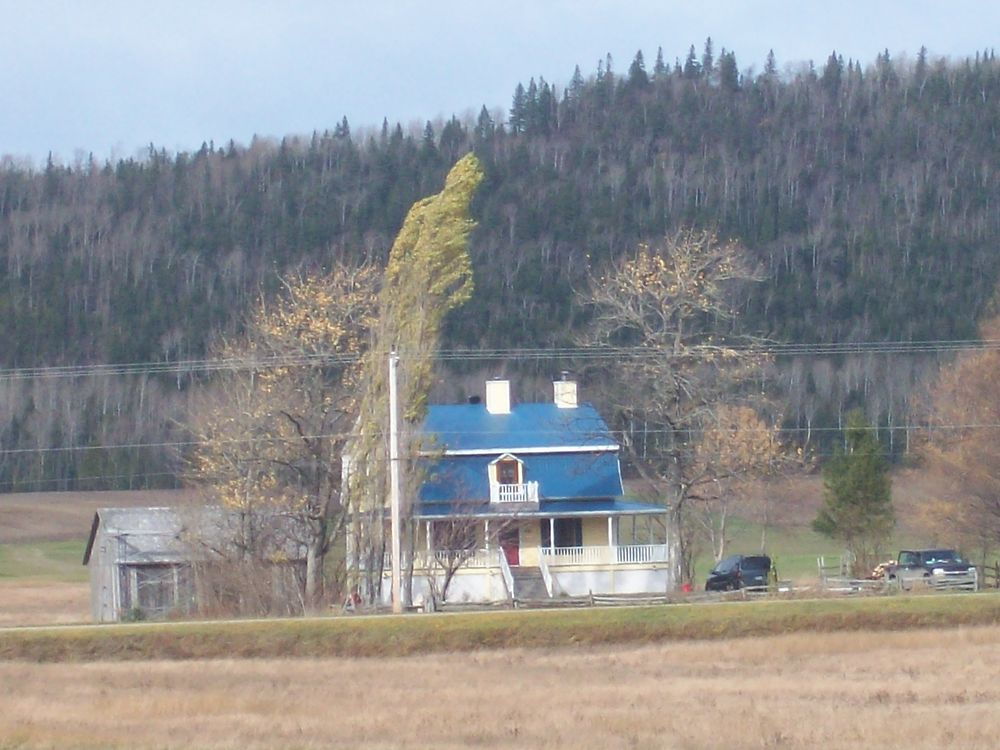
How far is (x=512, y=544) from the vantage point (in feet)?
169

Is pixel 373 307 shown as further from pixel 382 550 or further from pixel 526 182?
pixel 526 182

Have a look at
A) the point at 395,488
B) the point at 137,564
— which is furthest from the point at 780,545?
the point at 395,488

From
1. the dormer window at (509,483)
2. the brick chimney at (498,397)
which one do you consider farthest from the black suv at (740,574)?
the brick chimney at (498,397)

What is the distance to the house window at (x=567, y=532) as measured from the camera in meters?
51.8

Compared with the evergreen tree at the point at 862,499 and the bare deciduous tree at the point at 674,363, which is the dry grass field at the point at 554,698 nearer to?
the bare deciduous tree at the point at 674,363

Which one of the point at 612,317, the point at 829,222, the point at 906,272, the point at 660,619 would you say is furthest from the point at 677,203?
the point at 660,619

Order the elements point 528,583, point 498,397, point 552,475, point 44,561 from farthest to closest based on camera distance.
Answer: point 44,561
point 498,397
point 552,475
point 528,583

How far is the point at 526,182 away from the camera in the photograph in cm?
18888

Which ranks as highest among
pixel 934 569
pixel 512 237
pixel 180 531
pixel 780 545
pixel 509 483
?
pixel 512 237

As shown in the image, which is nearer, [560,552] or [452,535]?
[452,535]

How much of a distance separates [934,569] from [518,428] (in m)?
16.0

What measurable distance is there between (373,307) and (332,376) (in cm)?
307

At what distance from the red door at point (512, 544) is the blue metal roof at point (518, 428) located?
3012 mm

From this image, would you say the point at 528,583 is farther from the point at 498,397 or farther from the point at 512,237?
the point at 512,237
